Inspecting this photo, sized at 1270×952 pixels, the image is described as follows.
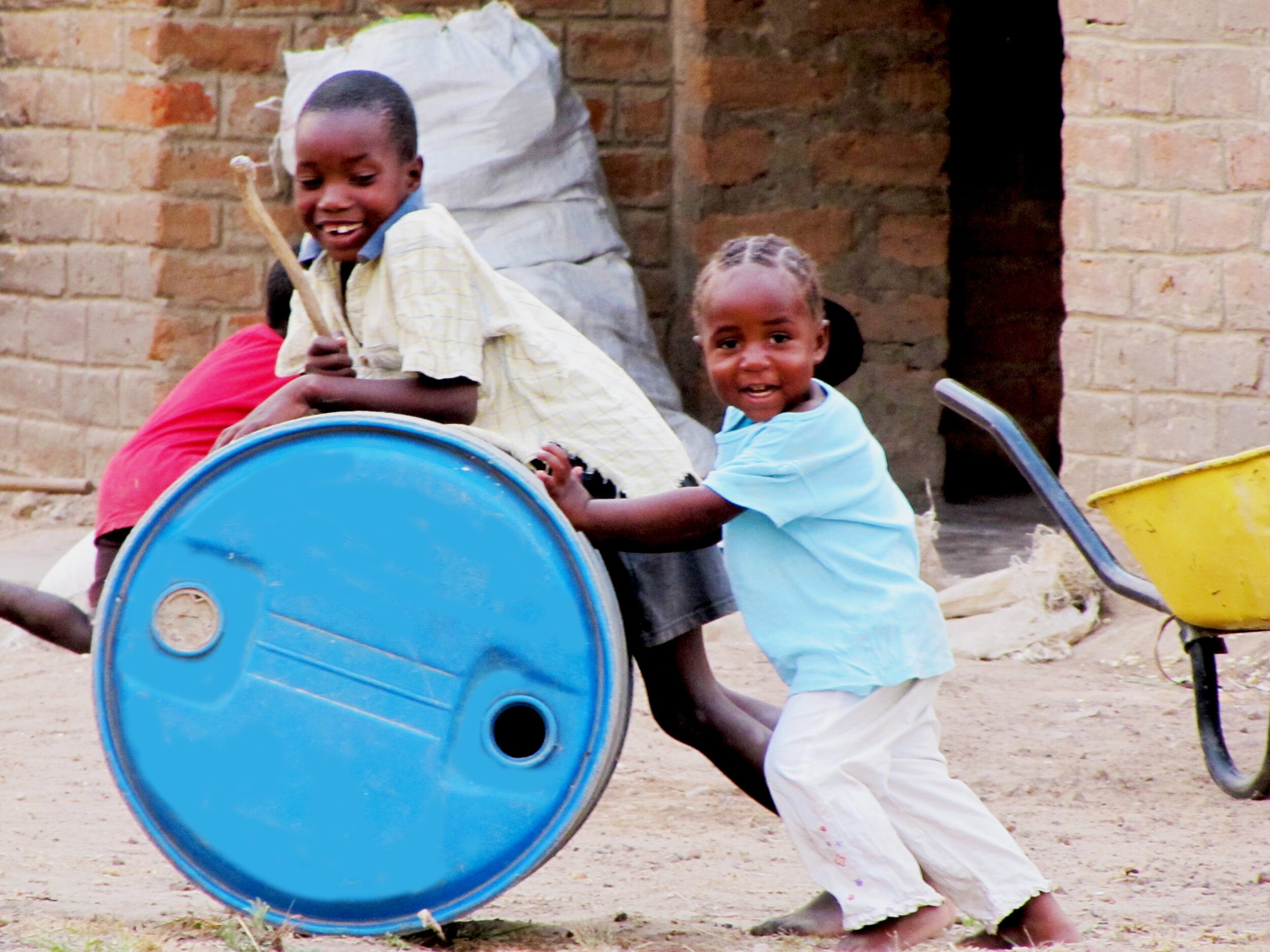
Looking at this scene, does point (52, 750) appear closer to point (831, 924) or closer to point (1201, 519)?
point (831, 924)

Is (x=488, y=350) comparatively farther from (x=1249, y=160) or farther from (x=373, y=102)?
(x=1249, y=160)

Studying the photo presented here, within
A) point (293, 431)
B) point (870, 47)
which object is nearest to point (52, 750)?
point (293, 431)

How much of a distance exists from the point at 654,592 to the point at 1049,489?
1229 mm

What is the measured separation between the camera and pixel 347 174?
261 cm

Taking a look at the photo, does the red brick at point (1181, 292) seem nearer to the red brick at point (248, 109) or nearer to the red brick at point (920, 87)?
the red brick at point (920, 87)

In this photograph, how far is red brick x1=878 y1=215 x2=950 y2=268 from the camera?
21.9ft

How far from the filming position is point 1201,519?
10.6ft

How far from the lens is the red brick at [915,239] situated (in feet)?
21.9

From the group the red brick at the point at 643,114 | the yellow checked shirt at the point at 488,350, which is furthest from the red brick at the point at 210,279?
the yellow checked shirt at the point at 488,350

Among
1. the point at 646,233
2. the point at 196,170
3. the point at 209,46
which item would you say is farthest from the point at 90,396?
the point at 646,233

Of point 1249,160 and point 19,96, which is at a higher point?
point 19,96

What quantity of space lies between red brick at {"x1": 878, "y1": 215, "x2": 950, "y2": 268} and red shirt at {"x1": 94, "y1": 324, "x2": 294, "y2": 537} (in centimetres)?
348

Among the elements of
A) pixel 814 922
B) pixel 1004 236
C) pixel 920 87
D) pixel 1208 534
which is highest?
pixel 920 87

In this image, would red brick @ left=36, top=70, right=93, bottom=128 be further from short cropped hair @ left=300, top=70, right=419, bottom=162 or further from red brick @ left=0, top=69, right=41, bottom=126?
short cropped hair @ left=300, top=70, right=419, bottom=162
